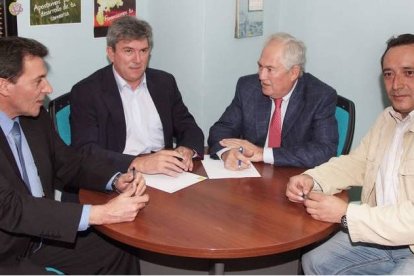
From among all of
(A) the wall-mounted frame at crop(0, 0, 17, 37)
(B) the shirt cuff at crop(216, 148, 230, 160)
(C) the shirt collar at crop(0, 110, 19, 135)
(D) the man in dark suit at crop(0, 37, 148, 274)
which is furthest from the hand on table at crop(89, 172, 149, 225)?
(A) the wall-mounted frame at crop(0, 0, 17, 37)

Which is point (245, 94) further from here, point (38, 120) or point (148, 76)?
point (38, 120)

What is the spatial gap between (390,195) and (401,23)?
1315mm

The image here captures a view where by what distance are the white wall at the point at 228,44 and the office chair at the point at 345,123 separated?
0.51 m

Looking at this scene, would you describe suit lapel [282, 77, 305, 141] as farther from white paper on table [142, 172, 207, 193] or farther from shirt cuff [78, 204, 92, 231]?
shirt cuff [78, 204, 92, 231]

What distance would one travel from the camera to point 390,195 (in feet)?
7.26

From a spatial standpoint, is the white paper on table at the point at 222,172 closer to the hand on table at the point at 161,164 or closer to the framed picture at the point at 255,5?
the hand on table at the point at 161,164

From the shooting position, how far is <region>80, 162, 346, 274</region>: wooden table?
1.75 m

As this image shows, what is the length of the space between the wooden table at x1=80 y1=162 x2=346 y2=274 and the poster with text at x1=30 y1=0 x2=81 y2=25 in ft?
3.94

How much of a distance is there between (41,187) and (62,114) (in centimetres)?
72

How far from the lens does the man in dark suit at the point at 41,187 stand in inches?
74.7

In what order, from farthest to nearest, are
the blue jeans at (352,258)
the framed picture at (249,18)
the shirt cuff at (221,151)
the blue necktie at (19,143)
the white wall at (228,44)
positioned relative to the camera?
the framed picture at (249,18), the white wall at (228,44), the shirt cuff at (221,151), the blue jeans at (352,258), the blue necktie at (19,143)

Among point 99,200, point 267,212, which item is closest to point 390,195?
point 267,212

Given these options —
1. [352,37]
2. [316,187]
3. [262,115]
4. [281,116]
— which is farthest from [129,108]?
[352,37]

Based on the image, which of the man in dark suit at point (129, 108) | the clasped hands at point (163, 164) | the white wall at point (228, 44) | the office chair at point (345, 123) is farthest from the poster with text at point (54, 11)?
the office chair at point (345, 123)
